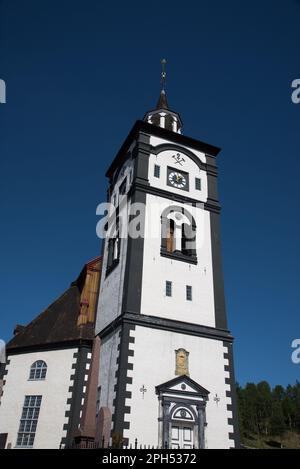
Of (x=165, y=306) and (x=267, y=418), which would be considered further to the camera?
(x=267, y=418)

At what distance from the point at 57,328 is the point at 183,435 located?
409 inches

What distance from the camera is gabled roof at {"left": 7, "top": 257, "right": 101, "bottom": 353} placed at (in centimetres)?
2534

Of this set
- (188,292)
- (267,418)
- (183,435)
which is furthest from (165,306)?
(267,418)

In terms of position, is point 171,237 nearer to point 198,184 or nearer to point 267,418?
point 198,184

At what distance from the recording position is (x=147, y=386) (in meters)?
20.1

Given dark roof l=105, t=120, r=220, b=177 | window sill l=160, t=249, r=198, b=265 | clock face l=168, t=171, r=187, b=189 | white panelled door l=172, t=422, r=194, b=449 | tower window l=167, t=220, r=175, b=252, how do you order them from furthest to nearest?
dark roof l=105, t=120, r=220, b=177 → clock face l=168, t=171, r=187, b=189 → tower window l=167, t=220, r=175, b=252 → window sill l=160, t=249, r=198, b=265 → white panelled door l=172, t=422, r=194, b=449

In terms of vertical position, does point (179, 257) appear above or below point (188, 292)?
above

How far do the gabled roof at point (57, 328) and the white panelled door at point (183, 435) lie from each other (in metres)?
7.45

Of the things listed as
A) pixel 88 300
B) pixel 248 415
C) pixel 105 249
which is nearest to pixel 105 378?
pixel 88 300

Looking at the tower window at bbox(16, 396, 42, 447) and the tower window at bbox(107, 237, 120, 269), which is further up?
the tower window at bbox(107, 237, 120, 269)

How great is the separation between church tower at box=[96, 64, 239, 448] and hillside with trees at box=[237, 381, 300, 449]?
52.7 m

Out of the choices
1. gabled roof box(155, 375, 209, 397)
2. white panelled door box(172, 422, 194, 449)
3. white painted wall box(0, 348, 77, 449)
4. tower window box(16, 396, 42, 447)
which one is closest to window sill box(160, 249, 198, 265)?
gabled roof box(155, 375, 209, 397)

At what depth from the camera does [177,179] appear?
2862 cm

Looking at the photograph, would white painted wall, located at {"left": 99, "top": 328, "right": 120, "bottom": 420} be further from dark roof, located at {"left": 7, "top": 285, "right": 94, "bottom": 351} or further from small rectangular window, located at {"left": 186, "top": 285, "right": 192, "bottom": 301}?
small rectangular window, located at {"left": 186, "top": 285, "right": 192, "bottom": 301}
